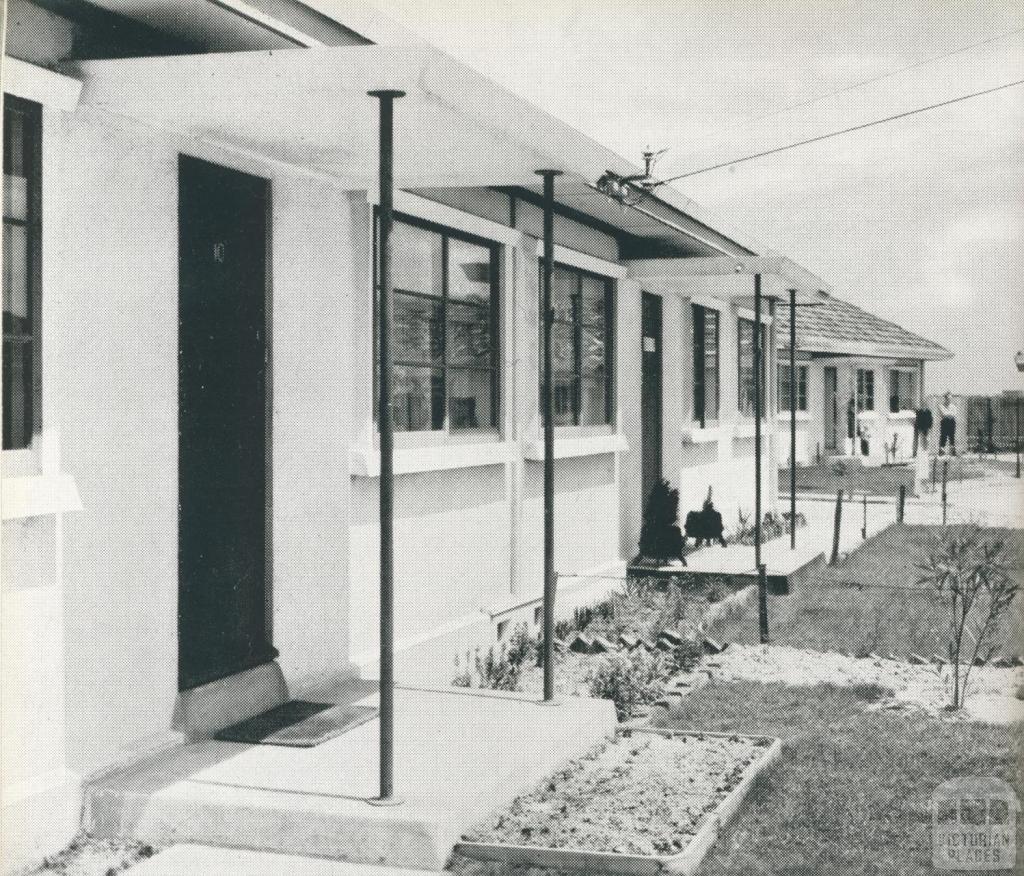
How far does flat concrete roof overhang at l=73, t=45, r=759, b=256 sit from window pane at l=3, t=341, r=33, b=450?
105 cm

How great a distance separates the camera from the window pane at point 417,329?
8.45m

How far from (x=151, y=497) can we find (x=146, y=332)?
0.72 meters

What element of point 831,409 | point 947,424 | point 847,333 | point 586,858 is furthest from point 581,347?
point 947,424

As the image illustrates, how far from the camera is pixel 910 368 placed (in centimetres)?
4284

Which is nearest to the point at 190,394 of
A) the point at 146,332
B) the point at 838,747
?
the point at 146,332

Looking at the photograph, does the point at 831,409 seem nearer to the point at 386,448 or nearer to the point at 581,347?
the point at 581,347

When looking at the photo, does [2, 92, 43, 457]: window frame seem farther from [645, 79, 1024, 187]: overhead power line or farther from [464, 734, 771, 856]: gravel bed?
[645, 79, 1024, 187]: overhead power line

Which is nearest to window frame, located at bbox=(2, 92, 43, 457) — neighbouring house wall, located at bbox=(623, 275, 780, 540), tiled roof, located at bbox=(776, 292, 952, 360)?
neighbouring house wall, located at bbox=(623, 275, 780, 540)

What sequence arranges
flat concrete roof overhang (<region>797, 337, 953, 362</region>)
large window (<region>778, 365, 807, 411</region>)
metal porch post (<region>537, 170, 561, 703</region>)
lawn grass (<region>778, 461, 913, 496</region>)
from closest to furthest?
metal porch post (<region>537, 170, 561, 703</region>) < lawn grass (<region>778, 461, 913, 496</region>) < flat concrete roof overhang (<region>797, 337, 953, 362</region>) < large window (<region>778, 365, 807, 411</region>)

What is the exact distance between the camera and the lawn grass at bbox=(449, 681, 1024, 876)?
539 cm

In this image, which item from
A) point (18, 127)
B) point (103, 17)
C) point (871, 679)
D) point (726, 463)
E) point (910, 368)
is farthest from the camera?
point (910, 368)

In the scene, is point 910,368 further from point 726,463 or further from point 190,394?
point 190,394

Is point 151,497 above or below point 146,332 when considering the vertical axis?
below

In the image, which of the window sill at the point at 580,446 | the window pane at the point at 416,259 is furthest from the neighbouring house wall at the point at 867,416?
the window pane at the point at 416,259
